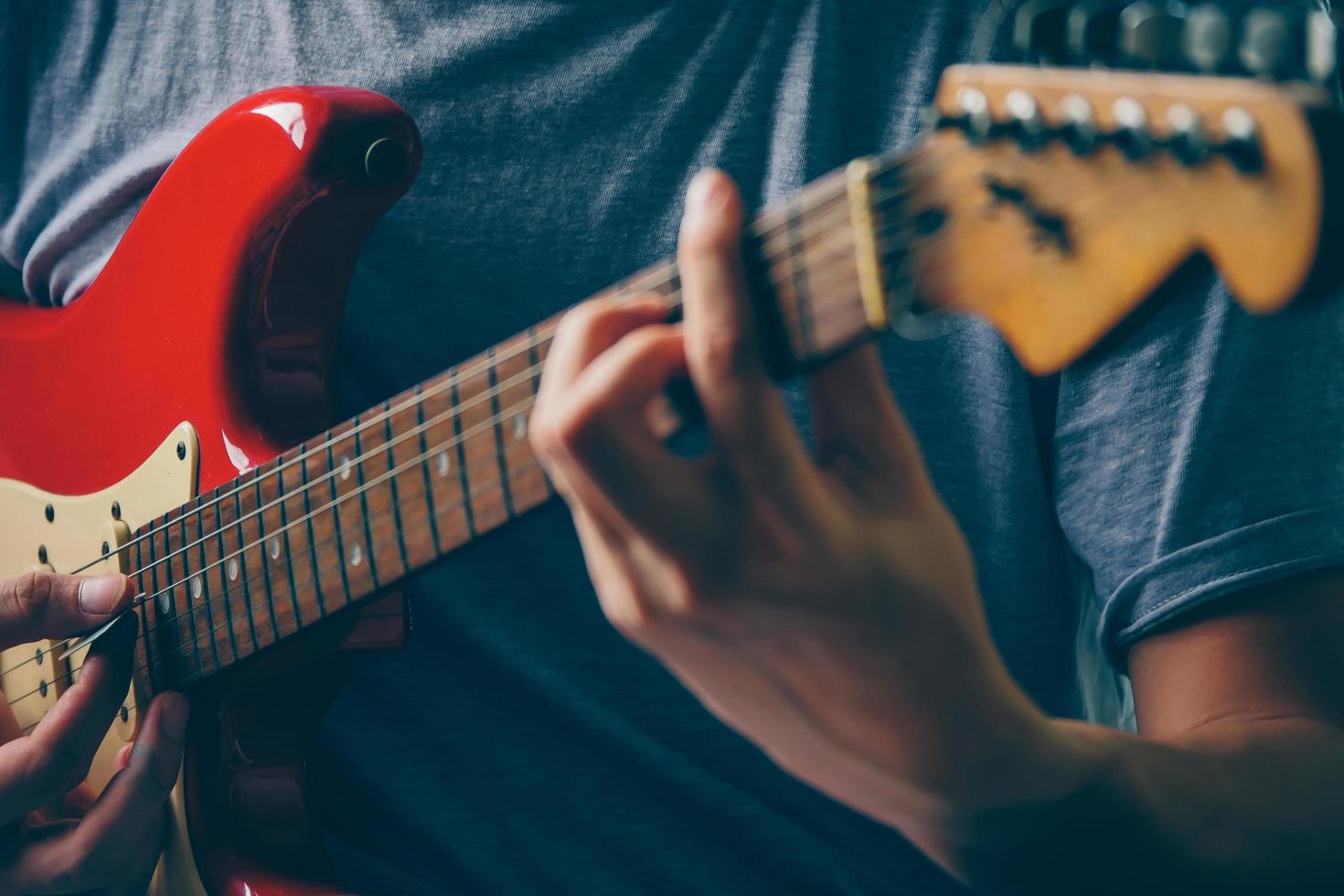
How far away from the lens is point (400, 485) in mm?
497

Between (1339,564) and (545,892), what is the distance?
50 centimetres

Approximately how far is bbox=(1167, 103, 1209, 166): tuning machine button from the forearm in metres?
0.22

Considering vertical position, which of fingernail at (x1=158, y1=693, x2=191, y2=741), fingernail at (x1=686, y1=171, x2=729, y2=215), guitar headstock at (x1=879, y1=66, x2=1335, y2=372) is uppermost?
guitar headstock at (x1=879, y1=66, x2=1335, y2=372)

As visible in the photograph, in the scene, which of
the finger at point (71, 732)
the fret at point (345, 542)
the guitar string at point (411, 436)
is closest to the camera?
the guitar string at point (411, 436)

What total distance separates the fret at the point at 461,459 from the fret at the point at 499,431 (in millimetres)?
20

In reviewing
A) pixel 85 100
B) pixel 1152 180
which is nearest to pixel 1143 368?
pixel 1152 180

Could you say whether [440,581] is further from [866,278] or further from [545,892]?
[866,278]

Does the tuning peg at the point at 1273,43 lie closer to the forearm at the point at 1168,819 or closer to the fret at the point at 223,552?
the forearm at the point at 1168,819

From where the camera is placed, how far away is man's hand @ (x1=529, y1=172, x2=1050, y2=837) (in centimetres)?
38

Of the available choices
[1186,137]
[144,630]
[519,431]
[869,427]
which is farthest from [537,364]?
[144,630]

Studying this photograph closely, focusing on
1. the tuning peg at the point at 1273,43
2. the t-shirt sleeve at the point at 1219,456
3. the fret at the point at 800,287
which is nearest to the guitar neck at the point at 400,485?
the fret at the point at 800,287

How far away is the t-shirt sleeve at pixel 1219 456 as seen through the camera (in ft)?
1.79

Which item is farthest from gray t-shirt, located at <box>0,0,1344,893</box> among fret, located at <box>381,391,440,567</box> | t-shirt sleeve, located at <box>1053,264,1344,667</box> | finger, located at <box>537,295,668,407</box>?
finger, located at <box>537,295,668,407</box>

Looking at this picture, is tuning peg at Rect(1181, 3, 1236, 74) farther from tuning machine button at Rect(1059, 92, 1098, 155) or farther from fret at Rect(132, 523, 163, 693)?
fret at Rect(132, 523, 163, 693)
